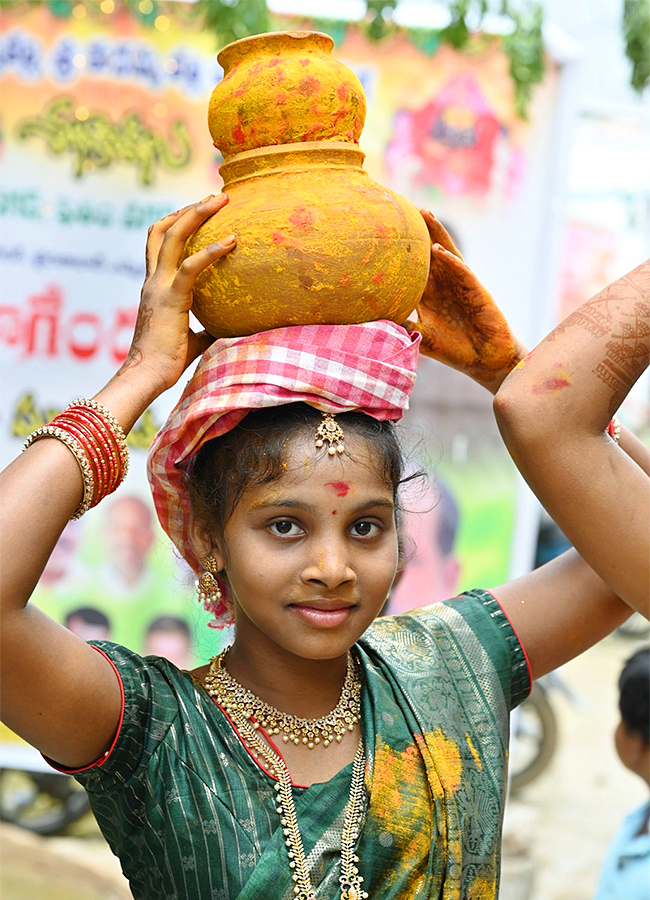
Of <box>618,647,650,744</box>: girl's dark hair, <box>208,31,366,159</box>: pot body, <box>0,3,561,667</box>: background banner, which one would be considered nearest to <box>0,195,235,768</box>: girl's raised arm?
<box>208,31,366,159</box>: pot body

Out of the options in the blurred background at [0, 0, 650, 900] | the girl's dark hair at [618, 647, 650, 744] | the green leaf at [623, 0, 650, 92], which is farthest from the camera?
the blurred background at [0, 0, 650, 900]

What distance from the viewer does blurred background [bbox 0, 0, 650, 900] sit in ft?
12.8

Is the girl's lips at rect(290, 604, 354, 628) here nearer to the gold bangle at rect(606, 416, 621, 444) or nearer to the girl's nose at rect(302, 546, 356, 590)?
the girl's nose at rect(302, 546, 356, 590)

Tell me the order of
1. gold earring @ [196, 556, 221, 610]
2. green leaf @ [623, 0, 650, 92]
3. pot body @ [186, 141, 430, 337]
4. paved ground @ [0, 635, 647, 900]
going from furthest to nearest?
1. paved ground @ [0, 635, 647, 900]
2. green leaf @ [623, 0, 650, 92]
3. gold earring @ [196, 556, 221, 610]
4. pot body @ [186, 141, 430, 337]

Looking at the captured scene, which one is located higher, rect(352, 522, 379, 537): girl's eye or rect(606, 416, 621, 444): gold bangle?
rect(606, 416, 621, 444): gold bangle

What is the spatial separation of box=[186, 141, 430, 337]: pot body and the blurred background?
2213 mm

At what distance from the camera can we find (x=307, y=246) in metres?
1.57

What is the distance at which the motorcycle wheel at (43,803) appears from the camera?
15.8 ft

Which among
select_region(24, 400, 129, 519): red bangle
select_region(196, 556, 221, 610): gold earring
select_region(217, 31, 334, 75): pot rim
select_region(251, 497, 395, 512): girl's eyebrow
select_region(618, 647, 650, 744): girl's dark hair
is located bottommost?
select_region(618, 647, 650, 744): girl's dark hair

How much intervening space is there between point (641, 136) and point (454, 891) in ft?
30.7

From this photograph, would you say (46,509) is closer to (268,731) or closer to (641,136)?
(268,731)

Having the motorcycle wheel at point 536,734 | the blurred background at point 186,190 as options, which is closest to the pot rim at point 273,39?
the blurred background at point 186,190

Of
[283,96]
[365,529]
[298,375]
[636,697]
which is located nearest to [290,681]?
[365,529]

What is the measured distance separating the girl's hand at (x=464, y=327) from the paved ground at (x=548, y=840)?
11.0ft
